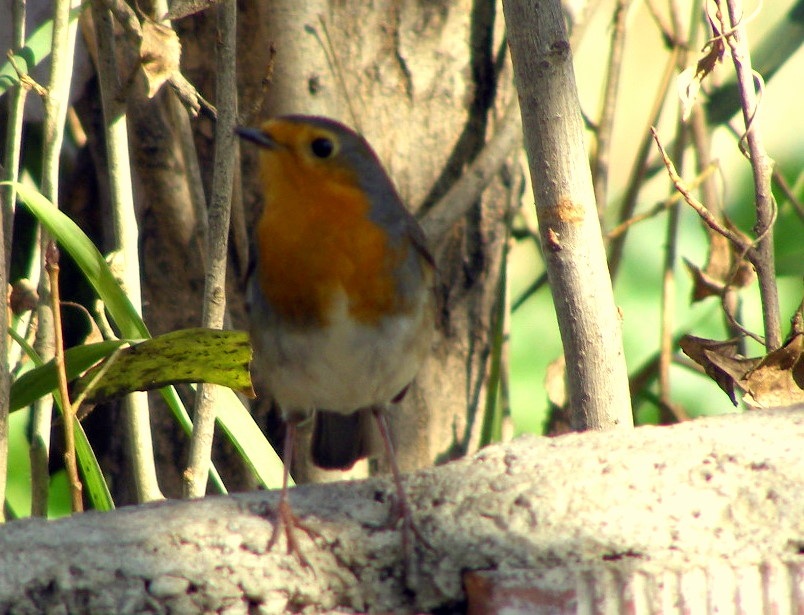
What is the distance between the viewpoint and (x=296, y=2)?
290cm

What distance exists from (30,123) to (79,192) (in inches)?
11.8

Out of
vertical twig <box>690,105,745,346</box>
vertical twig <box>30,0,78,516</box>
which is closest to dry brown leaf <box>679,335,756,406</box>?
vertical twig <box>30,0,78,516</box>

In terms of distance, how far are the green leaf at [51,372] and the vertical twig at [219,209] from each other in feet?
0.86

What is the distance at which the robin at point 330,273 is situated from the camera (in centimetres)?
216

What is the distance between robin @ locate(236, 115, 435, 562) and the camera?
84.9 inches

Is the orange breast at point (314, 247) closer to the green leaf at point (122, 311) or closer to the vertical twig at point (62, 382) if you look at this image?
the green leaf at point (122, 311)

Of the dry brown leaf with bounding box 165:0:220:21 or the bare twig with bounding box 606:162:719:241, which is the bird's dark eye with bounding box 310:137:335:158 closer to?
the dry brown leaf with bounding box 165:0:220:21

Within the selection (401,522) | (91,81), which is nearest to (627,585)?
(401,522)

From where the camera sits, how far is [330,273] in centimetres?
215

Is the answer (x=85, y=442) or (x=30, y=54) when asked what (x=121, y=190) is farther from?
(x=85, y=442)

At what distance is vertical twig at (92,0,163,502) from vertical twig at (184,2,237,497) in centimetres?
14

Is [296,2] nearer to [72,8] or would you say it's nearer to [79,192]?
[72,8]

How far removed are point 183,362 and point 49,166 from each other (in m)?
0.63

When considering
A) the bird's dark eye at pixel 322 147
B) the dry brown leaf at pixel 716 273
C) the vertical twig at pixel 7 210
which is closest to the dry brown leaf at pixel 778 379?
the dry brown leaf at pixel 716 273
